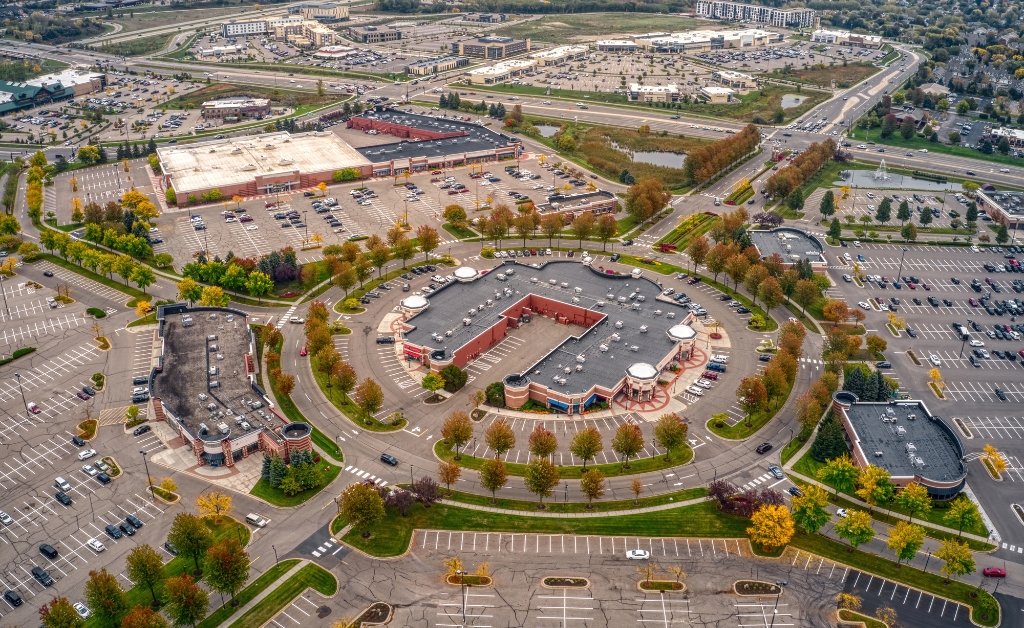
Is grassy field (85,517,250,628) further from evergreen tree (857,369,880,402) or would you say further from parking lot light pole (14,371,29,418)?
evergreen tree (857,369,880,402)

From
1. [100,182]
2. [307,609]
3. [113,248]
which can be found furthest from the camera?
[100,182]

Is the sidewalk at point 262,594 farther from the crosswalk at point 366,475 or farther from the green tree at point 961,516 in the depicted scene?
the green tree at point 961,516

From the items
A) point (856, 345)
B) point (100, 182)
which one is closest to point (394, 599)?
point (856, 345)

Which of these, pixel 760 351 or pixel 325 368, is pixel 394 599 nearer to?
pixel 325 368

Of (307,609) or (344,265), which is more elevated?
(344,265)

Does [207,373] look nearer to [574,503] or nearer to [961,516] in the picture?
[574,503]

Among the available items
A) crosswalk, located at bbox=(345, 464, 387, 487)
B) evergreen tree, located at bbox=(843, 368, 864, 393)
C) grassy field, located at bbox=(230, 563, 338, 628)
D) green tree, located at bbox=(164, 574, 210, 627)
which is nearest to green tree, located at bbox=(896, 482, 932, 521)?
evergreen tree, located at bbox=(843, 368, 864, 393)
